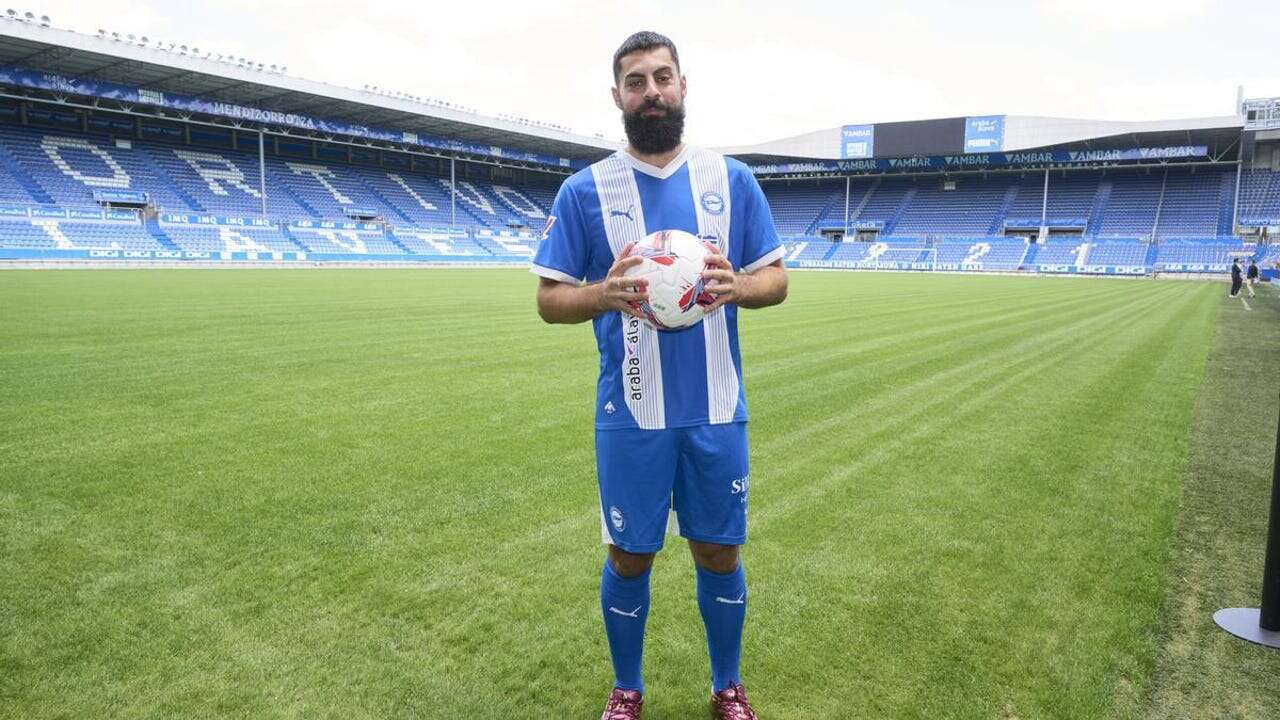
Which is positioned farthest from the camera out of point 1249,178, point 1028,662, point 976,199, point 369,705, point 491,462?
point 976,199

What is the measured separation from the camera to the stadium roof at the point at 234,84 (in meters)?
33.4

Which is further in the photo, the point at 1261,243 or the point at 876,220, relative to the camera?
the point at 876,220

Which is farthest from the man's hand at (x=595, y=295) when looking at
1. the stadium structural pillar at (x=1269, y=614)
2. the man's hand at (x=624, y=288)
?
the stadium structural pillar at (x=1269, y=614)

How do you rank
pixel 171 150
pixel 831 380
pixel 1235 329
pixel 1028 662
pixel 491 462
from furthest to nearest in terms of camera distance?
1. pixel 171 150
2. pixel 1235 329
3. pixel 831 380
4. pixel 491 462
5. pixel 1028 662

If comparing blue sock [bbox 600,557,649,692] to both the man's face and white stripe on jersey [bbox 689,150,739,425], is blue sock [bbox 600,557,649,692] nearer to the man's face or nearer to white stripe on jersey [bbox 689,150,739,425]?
white stripe on jersey [bbox 689,150,739,425]

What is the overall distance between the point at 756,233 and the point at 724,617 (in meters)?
1.29

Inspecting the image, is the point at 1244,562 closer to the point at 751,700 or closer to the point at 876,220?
the point at 751,700

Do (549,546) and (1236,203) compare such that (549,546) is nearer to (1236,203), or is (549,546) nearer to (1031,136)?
(1031,136)

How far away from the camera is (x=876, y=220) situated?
61.5 m

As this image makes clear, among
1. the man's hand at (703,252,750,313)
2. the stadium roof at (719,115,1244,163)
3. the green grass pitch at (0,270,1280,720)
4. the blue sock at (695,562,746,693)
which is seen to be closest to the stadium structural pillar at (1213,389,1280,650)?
the green grass pitch at (0,270,1280,720)

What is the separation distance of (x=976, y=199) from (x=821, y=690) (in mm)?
63512

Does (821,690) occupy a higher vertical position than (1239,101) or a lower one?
lower

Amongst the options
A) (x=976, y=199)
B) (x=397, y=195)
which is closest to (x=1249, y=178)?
(x=976, y=199)

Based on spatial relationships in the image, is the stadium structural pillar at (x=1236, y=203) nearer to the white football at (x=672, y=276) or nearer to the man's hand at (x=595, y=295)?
the white football at (x=672, y=276)
